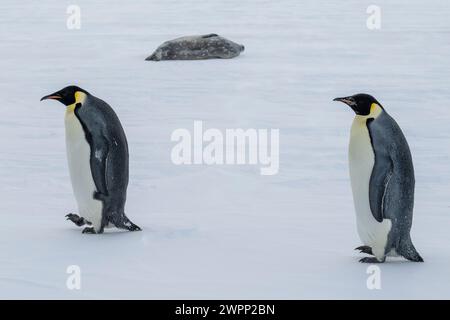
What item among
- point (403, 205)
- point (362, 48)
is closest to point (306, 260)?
point (403, 205)

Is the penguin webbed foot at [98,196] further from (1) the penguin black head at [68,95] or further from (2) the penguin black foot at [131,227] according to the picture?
(1) the penguin black head at [68,95]

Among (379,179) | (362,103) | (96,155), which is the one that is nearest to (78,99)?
(96,155)

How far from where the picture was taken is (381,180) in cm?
452

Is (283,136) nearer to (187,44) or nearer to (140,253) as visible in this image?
(140,253)

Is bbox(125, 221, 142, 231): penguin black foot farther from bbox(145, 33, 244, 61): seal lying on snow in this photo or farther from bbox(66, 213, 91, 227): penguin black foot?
bbox(145, 33, 244, 61): seal lying on snow

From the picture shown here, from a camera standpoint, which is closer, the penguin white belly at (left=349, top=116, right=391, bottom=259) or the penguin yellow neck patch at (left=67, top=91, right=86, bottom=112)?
the penguin white belly at (left=349, top=116, right=391, bottom=259)

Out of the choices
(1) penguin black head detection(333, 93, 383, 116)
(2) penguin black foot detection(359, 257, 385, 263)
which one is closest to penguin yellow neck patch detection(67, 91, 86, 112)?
(1) penguin black head detection(333, 93, 383, 116)

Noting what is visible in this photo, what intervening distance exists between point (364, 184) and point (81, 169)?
143 centimetres

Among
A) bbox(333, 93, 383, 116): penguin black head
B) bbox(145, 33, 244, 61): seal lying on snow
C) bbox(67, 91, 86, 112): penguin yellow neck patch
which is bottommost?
bbox(333, 93, 383, 116): penguin black head

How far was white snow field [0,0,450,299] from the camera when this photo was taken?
4328mm

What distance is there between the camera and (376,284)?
13.6ft

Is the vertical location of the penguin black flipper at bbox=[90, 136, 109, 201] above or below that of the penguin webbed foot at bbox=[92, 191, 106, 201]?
above

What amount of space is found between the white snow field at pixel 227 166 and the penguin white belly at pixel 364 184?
5.3 inches
